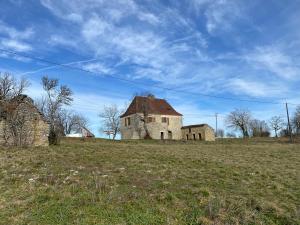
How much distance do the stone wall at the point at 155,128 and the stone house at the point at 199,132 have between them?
5.52 ft

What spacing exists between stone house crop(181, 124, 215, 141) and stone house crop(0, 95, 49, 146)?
122ft

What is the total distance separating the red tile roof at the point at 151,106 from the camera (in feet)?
199

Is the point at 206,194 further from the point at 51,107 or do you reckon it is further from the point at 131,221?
the point at 51,107

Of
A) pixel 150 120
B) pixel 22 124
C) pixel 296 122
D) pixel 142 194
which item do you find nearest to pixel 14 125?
pixel 22 124

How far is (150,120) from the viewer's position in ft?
197

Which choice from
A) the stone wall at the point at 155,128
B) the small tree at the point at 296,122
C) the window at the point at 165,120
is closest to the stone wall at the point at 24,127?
the stone wall at the point at 155,128

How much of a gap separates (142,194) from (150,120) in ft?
163

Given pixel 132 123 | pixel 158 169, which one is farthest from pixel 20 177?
pixel 132 123

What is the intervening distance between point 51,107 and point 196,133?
88.1 feet

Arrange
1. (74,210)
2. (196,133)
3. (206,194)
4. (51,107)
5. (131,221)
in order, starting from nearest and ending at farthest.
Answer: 1. (131,221)
2. (74,210)
3. (206,194)
4. (51,107)
5. (196,133)

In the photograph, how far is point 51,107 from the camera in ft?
174

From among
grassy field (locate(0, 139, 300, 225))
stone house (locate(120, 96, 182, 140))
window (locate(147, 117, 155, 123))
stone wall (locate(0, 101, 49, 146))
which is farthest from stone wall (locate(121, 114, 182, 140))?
grassy field (locate(0, 139, 300, 225))

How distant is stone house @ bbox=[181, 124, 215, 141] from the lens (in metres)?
59.0

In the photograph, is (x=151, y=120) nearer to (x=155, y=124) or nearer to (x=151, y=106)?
(x=155, y=124)
